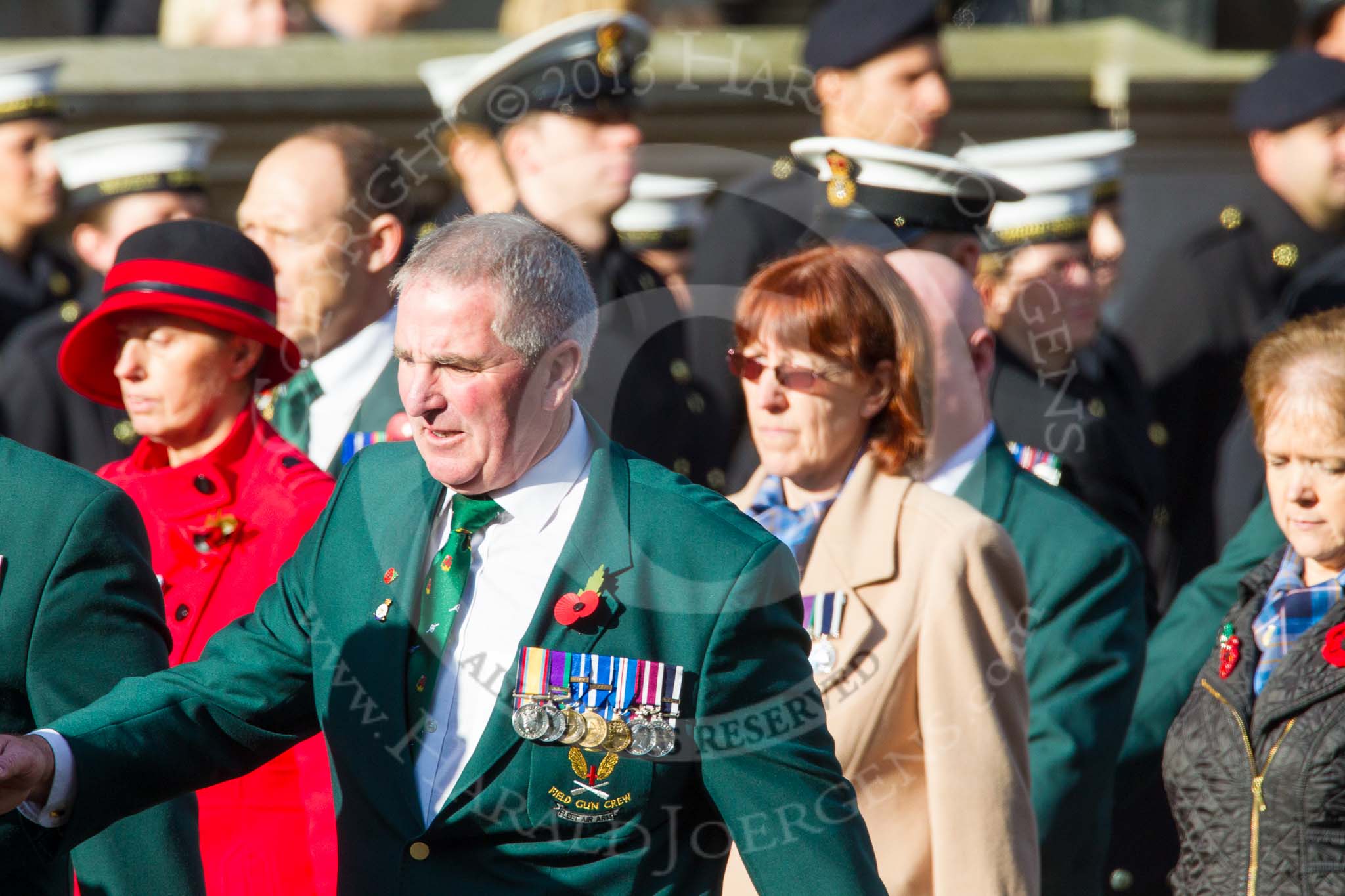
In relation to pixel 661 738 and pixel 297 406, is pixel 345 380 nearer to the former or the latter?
pixel 297 406

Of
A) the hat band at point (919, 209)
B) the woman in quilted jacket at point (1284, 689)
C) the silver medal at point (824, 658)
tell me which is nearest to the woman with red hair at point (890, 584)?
the silver medal at point (824, 658)

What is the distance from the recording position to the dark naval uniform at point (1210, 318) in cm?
727

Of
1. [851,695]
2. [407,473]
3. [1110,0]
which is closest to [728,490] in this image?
[851,695]

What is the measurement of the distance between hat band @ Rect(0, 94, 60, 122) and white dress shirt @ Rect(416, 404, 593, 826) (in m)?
4.02

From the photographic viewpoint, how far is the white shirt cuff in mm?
3186

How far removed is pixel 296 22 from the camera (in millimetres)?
8906

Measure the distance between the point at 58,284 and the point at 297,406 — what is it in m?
2.18

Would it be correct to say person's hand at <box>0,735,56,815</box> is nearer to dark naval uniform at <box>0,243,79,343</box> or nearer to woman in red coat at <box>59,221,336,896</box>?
woman in red coat at <box>59,221,336,896</box>

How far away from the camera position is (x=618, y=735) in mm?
3188

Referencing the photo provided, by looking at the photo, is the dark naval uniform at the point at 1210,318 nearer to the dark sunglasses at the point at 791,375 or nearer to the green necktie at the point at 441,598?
the dark sunglasses at the point at 791,375

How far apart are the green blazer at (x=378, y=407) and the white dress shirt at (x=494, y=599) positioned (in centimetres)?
155

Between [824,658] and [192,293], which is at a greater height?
[192,293]

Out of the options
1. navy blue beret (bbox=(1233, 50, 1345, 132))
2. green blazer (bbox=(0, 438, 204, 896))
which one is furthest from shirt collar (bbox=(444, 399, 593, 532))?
navy blue beret (bbox=(1233, 50, 1345, 132))

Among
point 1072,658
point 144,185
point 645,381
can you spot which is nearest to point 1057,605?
point 1072,658
